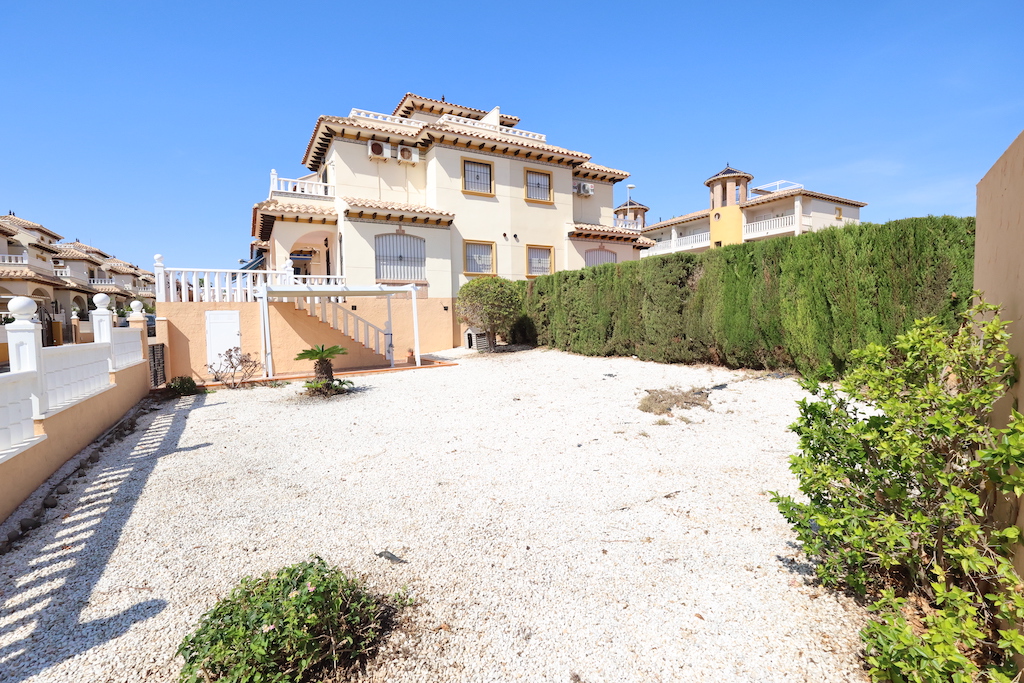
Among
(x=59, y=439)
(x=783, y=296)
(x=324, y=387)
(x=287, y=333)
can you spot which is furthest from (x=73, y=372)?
(x=783, y=296)

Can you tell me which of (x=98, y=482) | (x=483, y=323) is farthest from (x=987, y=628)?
(x=483, y=323)

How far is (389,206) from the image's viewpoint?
58.5 ft

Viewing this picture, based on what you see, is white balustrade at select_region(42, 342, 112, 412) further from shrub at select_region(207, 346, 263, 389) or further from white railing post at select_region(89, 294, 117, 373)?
shrub at select_region(207, 346, 263, 389)

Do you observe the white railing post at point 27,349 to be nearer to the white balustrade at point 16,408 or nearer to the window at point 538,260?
the white balustrade at point 16,408

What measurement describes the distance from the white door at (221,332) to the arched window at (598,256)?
1552 cm

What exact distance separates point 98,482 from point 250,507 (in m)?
2.10

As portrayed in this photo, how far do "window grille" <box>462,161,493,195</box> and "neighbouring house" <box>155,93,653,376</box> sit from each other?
4cm

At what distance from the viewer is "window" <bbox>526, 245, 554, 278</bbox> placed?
2148cm

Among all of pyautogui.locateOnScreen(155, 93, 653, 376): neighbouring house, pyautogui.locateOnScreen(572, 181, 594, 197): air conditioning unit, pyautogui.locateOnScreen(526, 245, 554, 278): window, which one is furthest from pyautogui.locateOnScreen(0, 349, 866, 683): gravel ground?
pyautogui.locateOnScreen(572, 181, 594, 197): air conditioning unit

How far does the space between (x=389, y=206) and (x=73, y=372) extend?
43.4 feet

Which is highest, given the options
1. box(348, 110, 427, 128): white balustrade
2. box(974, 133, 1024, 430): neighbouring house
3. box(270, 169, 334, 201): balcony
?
box(348, 110, 427, 128): white balustrade

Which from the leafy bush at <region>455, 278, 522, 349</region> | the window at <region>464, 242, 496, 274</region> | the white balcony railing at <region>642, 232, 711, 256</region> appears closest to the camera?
the leafy bush at <region>455, 278, 522, 349</region>

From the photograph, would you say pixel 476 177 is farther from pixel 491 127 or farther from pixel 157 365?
pixel 157 365

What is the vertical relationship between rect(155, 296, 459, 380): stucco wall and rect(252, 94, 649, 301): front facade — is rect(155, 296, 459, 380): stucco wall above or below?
below
